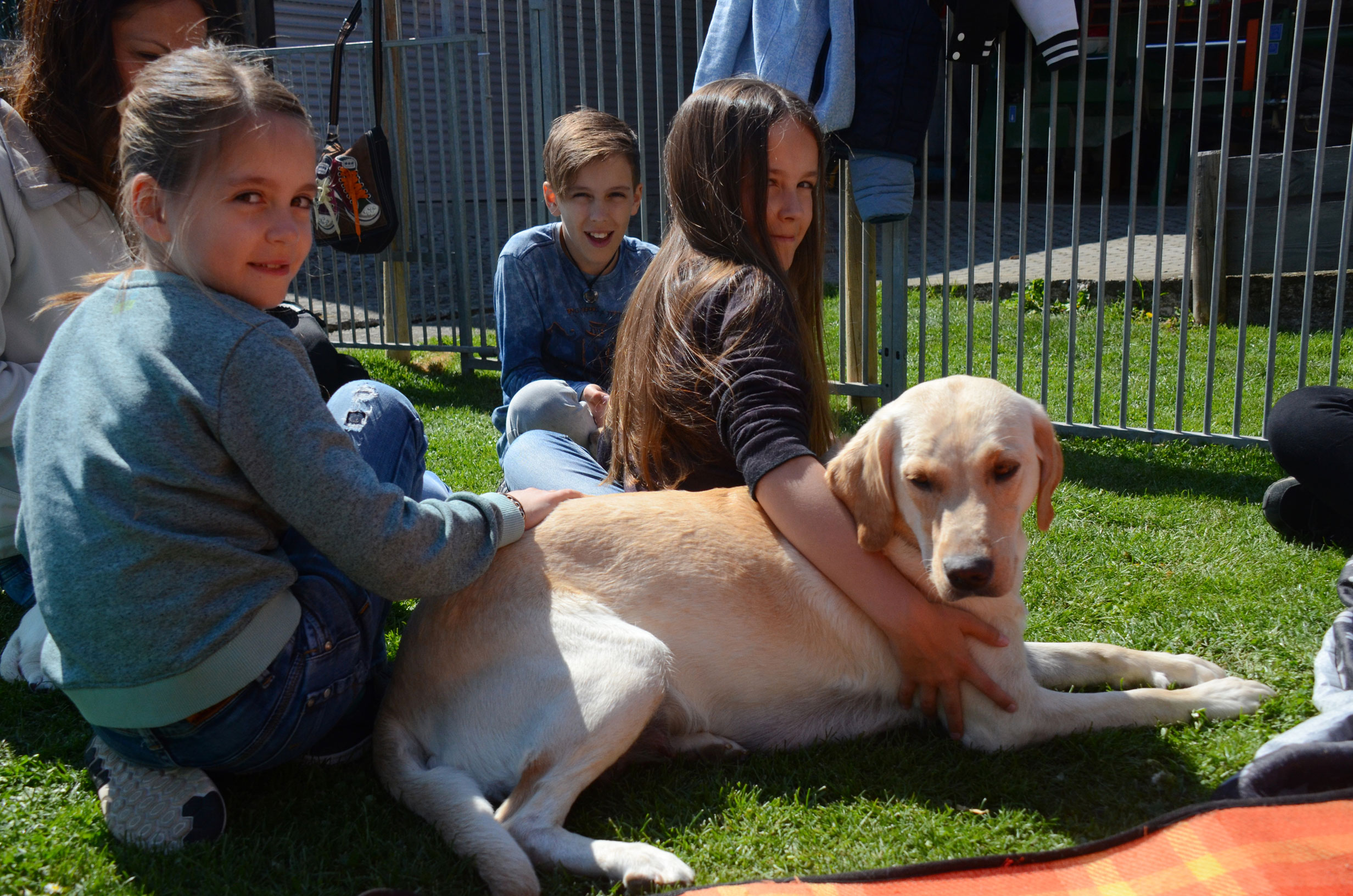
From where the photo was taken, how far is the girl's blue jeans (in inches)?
91.2

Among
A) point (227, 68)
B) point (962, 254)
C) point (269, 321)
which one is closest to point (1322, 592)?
point (269, 321)

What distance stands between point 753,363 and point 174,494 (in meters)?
1.54

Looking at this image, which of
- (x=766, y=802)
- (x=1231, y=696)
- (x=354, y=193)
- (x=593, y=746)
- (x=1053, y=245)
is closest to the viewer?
(x=593, y=746)

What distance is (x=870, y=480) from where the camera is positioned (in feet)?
9.01

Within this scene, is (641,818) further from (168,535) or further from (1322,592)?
(1322,592)

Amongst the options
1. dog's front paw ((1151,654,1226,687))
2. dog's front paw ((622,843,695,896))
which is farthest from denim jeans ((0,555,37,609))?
dog's front paw ((1151,654,1226,687))

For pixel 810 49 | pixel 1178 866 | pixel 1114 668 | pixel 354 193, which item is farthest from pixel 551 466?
pixel 354 193

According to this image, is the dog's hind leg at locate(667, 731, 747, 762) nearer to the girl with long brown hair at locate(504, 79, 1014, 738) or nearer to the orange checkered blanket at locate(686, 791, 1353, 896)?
the girl with long brown hair at locate(504, 79, 1014, 738)

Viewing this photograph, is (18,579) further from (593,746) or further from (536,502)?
(593,746)

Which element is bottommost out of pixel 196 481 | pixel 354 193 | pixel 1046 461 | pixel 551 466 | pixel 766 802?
pixel 766 802

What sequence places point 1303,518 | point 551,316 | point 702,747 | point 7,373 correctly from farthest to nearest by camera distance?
point 551,316 < point 1303,518 < point 7,373 < point 702,747

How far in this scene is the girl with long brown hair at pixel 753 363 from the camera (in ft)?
9.23

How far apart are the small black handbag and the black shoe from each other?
5.46m

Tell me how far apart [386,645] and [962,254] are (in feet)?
31.8
